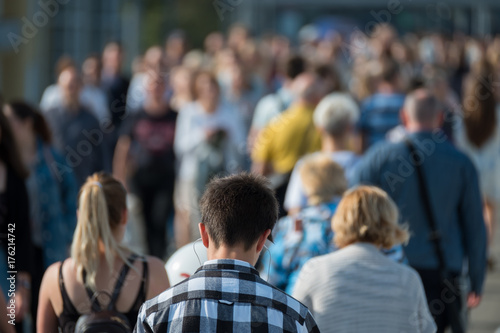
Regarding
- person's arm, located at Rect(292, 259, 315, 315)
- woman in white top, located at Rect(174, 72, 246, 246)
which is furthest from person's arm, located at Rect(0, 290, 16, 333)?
Answer: woman in white top, located at Rect(174, 72, 246, 246)

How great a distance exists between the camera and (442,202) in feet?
18.1

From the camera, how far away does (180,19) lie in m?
33.4

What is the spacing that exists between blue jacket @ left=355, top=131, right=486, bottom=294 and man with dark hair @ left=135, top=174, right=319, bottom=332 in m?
2.72

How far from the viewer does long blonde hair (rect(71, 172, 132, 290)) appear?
12.5 ft

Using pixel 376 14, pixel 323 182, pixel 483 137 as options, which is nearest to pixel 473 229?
pixel 323 182

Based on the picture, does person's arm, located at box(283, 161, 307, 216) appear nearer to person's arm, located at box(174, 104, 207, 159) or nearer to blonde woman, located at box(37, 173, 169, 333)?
blonde woman, located at box(37, 173, 169, 333)

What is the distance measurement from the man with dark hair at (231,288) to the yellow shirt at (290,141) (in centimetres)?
491

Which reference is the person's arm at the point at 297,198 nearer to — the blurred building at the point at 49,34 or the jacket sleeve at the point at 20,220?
the jacket sleeve at the point at 20,220

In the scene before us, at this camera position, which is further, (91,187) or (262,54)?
(262,54)

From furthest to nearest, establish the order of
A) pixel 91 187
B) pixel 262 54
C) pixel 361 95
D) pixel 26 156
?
1. pixel 262 54
2. pixel 361 95
3. pixel 26 156
4. pixel 91 187

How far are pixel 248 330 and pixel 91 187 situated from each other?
4.63 ft

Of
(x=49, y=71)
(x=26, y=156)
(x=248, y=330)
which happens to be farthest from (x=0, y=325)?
(x=49, y=71)

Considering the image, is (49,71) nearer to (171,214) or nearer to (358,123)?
(171,214)

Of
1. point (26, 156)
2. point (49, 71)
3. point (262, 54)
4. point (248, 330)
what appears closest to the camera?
point (248, 330)
